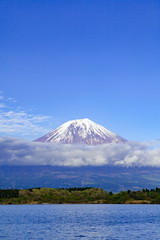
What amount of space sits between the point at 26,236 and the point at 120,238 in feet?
72.0

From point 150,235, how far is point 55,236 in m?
22.8

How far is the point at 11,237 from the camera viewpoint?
82.8m

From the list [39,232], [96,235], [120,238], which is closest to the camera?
[120,238]

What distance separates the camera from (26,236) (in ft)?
279

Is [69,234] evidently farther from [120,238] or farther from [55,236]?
[120,238]

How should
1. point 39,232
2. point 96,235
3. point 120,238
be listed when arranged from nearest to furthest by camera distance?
point 120,238 → point 96,235 → point 39,232

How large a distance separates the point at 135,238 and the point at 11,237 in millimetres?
28171

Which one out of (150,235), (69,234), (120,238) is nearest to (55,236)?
(69,234)

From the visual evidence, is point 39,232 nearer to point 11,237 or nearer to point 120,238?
point 11,237

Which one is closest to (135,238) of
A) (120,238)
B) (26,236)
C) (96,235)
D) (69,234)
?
(120,238)

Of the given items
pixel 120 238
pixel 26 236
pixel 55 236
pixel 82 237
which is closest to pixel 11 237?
pixel 26 236

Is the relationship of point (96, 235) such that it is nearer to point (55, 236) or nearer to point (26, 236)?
point (55, 236)

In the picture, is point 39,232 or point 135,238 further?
point 39,232

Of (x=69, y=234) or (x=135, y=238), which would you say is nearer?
(x=135, y=238)
